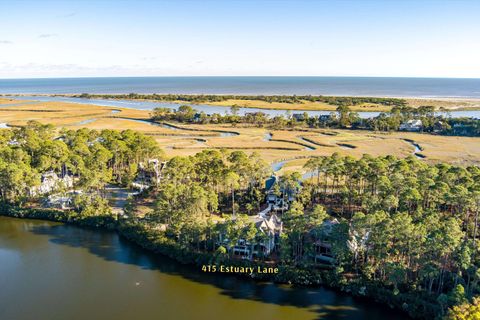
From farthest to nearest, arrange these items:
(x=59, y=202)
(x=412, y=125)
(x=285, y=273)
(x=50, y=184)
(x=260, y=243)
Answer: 1. (x=412, y=125)
2. (x=50, y=184)
3. (x=59, y=202)
4. (x=260, y=243)
5. (x=285, y=273)

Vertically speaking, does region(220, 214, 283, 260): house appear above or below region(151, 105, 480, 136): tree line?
below

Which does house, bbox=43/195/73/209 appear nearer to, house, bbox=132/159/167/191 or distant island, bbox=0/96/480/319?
distant island, bbox=0/96/480/319

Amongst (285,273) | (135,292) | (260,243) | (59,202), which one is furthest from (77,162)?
(285,273)

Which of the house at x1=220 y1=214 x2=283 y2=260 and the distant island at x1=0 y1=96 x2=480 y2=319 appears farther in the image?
the house at x1=220 y1=214 x2=283 y2=260

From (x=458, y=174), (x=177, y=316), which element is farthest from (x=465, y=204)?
(x=177, y=316)

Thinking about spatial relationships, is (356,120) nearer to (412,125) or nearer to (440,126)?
(412,125)

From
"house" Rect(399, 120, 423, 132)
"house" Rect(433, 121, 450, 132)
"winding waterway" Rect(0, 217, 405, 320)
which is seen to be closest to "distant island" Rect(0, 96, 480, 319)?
"winding waterway" Rect(0, 217, 405, 320)
